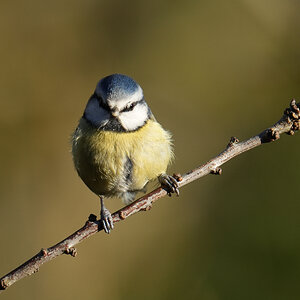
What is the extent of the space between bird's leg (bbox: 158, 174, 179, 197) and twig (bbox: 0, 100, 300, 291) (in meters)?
0.06

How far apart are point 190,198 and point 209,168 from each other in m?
1.81

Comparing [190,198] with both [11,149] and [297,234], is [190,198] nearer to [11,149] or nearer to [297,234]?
[297,234]

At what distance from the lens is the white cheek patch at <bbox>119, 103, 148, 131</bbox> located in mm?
2580

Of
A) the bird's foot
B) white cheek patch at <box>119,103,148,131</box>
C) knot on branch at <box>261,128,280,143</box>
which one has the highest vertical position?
white cheek patch at <box>119,103,148,131</box>

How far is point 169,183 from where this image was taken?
2521 millimetres

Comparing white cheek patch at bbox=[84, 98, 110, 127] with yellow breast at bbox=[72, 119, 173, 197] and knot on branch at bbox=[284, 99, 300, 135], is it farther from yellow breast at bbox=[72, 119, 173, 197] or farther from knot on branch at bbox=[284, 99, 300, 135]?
knot on branch at bbox=[284, 99, 300, 135]

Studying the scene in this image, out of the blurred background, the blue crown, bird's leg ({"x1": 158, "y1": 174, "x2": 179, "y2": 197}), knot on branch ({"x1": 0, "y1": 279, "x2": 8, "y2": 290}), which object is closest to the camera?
knot on branch ({"x1": 0, "y1": 279, "x2": 8, "y2": 290})

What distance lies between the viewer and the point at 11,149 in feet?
12.8

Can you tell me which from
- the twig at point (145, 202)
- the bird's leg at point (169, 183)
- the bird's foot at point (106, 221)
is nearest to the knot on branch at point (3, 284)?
the twig at point (145, 202)

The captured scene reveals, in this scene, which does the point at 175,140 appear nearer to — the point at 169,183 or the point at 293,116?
the point at 169,183

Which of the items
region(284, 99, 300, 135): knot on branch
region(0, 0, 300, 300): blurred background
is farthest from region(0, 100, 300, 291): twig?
region(0, 0, 300, 300): blurred background

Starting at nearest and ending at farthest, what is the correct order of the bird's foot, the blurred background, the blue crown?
the bird's foot
the blue crown
the blurred background

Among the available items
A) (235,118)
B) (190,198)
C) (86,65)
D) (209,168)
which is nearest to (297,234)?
(190,198)

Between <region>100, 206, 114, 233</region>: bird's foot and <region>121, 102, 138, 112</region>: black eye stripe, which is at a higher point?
<region>121, 102, 138, 112</region>: black eye stripe
